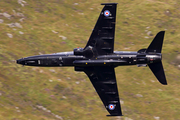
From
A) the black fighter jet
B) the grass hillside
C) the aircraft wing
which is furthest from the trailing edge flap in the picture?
the grass hillside

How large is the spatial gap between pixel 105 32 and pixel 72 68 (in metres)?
14.5

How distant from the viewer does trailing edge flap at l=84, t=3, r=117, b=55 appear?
122ft

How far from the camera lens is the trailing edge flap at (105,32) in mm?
37312

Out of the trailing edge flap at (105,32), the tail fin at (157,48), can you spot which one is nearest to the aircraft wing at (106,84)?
the trailing edge flap at (105,32)

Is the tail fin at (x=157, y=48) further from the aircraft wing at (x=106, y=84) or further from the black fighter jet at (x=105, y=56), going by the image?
the aircraft wing at (x=106, y=84)

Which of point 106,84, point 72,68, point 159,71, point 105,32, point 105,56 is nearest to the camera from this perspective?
point 105,56

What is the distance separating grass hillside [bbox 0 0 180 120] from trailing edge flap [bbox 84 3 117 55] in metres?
9.21

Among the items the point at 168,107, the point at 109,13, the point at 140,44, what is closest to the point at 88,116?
the point at 168,107

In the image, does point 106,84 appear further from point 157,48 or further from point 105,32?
point 157,48

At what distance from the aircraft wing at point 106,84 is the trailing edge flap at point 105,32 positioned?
2.73 metres

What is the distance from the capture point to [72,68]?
166ft

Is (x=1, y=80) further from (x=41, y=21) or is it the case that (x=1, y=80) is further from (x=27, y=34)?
(x=41, y=21)

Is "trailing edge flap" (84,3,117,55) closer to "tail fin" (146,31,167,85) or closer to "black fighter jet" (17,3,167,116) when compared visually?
"black fighter jet" (17,3,167,116)

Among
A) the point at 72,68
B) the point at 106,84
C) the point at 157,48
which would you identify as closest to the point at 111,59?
the point at 106,84
